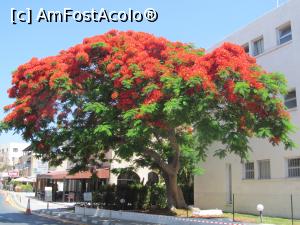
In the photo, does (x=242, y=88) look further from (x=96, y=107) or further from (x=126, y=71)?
(x=96, y=107)

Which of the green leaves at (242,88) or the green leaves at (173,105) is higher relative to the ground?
the green leaves at (242,88)

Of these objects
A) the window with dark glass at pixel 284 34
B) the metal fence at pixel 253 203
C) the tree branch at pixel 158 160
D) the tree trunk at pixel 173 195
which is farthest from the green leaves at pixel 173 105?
the window with dark glass at pixel 284 34

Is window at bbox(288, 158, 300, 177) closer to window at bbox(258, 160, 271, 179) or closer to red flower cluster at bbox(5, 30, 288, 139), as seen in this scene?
window at bbox(258, 160, 271, 179)

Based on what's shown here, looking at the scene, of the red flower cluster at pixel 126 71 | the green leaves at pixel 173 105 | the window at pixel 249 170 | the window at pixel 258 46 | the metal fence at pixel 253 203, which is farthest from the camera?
the window at pixel 258 46

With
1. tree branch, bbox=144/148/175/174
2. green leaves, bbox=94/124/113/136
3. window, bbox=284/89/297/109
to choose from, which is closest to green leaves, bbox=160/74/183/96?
green leaves, bbox=94/124/113/136

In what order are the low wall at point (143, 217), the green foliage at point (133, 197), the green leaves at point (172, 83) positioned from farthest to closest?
the green foliage at point (133, 197) → the low wall at point (143, 217) → the green leaves at point (172, 83)

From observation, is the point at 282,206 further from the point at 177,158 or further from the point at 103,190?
the point at 103,190

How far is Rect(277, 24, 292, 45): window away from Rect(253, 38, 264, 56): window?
151 centimetres

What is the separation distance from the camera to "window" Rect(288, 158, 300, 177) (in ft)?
70.1

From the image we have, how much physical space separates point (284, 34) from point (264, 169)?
23.1 feet

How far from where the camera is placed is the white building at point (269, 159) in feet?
70.6

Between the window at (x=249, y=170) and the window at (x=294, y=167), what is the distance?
2.99m


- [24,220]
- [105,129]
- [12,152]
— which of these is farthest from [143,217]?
[12,152]

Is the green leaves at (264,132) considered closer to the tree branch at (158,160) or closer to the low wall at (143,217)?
the low wall at (143,217)
